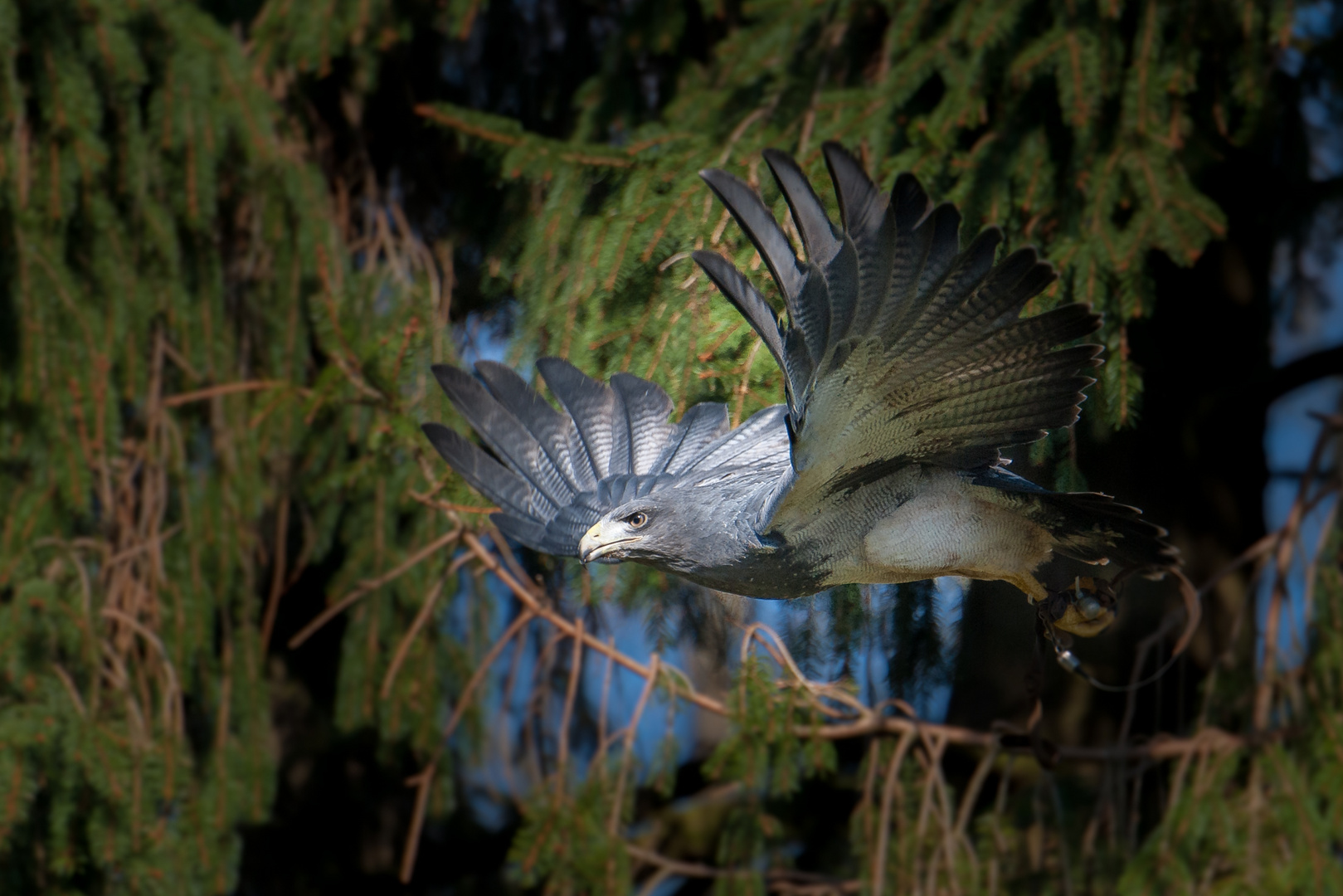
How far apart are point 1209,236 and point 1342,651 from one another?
36.3 inches

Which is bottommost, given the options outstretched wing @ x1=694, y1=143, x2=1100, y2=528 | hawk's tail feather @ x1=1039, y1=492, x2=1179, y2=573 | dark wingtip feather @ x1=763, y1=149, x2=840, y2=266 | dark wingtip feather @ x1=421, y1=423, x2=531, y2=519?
hawk's tail feather @ x1=1039, y1=492, x2=1179, y2=573

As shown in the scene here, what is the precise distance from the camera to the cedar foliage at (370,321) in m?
2.00

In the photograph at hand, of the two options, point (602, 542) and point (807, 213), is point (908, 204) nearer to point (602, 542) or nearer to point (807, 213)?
point (807, 213)

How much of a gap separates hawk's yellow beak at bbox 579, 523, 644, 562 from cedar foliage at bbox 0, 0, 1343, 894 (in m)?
0.44

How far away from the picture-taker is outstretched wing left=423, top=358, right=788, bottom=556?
51.6 inches

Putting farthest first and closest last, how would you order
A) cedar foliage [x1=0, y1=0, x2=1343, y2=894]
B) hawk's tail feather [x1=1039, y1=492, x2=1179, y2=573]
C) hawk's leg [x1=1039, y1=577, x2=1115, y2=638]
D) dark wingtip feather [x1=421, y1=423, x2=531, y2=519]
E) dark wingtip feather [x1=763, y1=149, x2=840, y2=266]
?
cedar foliage [x1=0, y1=0, x2=1343, y2=894] < dark wingtip feather [x1=421, y1=423, x2=531, y2=519] < hawk's leg [x1=1039, y1=577, x2=1115, y2=638] < hawk's tail feather [x1=1039, y1=492, x2=1179, y2=573] < dark wingtip feather [x1=763, y1=149, x2=840, y2=266]

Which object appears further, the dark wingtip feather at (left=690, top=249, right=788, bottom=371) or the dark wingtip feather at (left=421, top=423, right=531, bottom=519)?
the dark wingtip feather at (left=421, top=423, right=531, bottom=519)

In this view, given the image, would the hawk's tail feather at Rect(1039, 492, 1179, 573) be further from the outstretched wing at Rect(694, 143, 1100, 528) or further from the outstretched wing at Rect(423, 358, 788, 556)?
the outstretched wing at Rect(423, 358, 788, 556)

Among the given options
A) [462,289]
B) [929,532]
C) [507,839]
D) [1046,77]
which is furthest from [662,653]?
[507,839]

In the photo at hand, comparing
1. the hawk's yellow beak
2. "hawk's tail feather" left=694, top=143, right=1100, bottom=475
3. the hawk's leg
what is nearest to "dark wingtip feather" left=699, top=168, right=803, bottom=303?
"hawk's tail feather" left=694, top=143, right=1100, bottom=475

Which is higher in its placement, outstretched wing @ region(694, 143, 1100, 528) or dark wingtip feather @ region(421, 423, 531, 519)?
outstretched wing @ region(694, 143, 1100, 528)

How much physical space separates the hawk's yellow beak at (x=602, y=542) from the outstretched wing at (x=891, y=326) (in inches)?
5.9

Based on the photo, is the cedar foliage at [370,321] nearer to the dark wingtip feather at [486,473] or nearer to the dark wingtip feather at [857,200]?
the dark wingtip feather at [486,473]

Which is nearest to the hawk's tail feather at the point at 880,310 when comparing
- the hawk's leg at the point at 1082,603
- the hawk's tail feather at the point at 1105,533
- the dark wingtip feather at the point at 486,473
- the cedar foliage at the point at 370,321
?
the hawk's tail feather at the point at 1105,533
